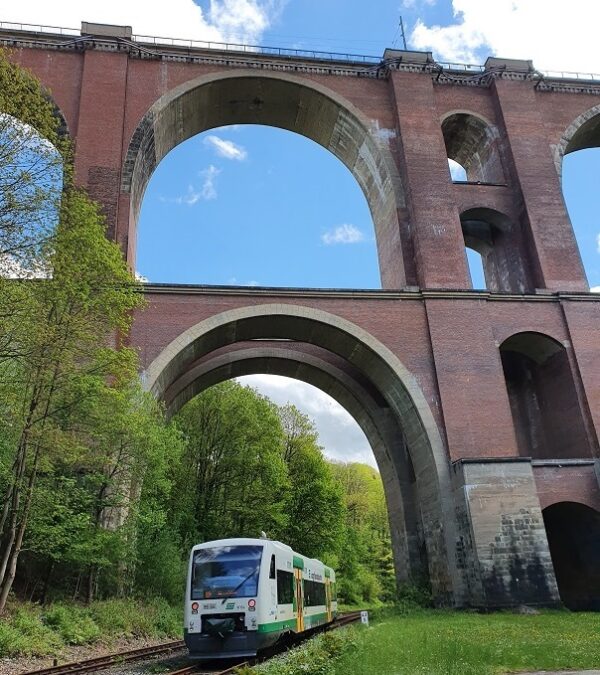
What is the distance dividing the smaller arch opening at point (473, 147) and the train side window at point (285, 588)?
19.0 metres

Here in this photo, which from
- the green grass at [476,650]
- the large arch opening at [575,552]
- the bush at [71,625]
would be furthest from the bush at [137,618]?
the large arch opening at [575,552]

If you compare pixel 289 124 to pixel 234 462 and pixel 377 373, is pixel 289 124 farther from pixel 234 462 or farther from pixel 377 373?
pixel 234 462

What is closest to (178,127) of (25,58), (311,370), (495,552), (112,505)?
(25,58)

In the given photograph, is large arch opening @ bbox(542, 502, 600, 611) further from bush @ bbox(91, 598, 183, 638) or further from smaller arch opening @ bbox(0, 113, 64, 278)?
smaller arch opening @ bbox(0, 113, 64, 278)

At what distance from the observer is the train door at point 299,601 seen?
1323 cm

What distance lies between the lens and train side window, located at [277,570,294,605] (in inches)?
459

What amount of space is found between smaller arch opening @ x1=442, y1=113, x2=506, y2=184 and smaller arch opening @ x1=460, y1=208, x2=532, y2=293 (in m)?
1.76

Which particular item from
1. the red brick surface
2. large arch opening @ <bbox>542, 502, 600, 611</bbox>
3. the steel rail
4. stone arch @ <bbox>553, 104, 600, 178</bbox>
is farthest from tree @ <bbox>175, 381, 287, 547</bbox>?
stone arch @ <bbox>553, 104, 600, 178</bbox>

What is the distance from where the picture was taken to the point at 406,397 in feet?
65.5

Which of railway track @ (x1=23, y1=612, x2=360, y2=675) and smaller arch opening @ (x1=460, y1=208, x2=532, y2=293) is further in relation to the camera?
smaller arch opening @ (x1=460, y1=208, x2=532, y2=293)

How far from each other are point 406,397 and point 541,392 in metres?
6.32

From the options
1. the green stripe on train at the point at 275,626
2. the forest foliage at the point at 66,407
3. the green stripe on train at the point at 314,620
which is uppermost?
the forest foliage at the point at 66,407

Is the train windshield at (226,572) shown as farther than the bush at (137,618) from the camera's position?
No

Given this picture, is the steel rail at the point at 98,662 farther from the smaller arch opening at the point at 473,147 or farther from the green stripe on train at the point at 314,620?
the smaller arch opening at the point at 473,147
